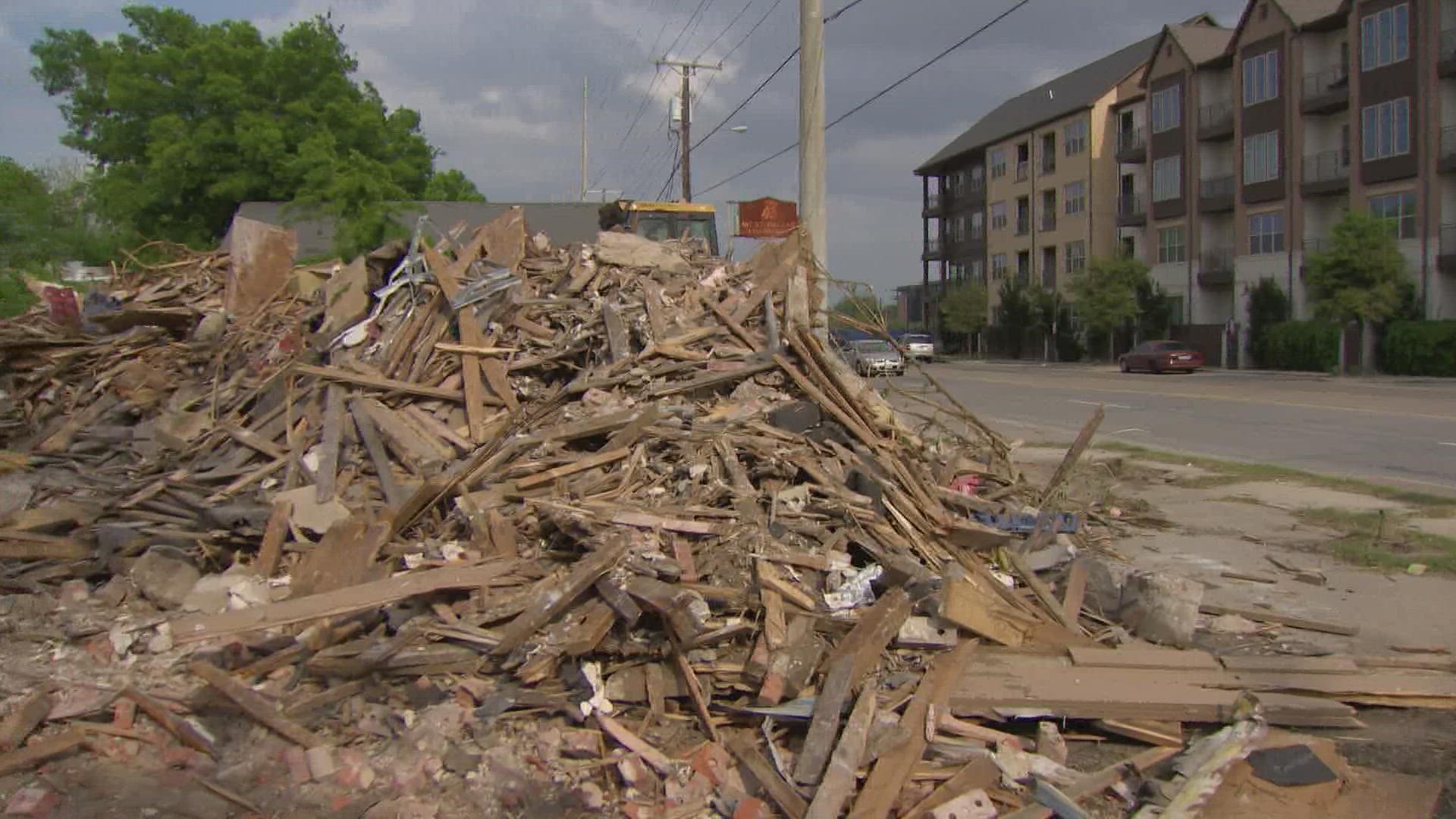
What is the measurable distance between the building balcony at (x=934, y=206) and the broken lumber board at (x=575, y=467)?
257 ft

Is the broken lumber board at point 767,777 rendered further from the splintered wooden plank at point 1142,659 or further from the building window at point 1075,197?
the building window at point 1075,197

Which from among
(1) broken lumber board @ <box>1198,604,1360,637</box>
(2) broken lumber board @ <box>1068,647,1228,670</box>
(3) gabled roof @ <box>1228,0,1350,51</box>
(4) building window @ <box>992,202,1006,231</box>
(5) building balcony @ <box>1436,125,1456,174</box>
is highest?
(3) gabled roof @ <box>1228,0,1350,51</box>

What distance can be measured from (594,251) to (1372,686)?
7254 mm

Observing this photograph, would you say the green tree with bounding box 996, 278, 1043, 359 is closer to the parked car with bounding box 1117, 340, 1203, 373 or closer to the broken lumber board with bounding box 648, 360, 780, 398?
the parked car with bounding box 1117, 340, 1203, 373

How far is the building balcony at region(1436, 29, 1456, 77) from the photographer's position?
37.7 m

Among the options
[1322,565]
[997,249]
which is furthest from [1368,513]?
[997,249]

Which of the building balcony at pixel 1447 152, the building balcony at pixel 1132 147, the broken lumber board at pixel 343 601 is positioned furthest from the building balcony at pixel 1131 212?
the broken lumber board at pixel 343 601

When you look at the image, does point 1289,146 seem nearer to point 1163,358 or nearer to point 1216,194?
point 1216,194

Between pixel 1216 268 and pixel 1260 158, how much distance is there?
579 cm

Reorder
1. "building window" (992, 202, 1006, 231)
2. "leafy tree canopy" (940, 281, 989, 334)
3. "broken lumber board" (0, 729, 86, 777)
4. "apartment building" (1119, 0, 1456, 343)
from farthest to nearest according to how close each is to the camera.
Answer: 1. "building window" (992, 202, 1006, 231)
2. "leafy tree canopy" (940, 281, 989, 334)
3. "apartment building" (1119, 0, 1456, 343)
4. "broken lumber board" (0, 729, 86, 777)

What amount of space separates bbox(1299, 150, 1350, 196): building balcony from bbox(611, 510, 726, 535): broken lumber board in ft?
149

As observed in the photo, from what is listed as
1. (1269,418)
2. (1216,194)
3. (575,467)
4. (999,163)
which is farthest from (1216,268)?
(575,467)

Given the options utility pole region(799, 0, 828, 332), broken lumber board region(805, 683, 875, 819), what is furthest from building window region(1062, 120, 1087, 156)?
broken lumber board region(805, 683, 875, 819)

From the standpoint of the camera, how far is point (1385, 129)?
4119cm
